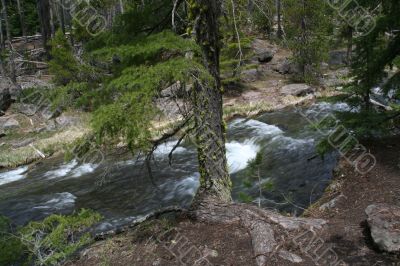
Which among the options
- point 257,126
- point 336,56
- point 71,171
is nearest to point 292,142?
point 257,126

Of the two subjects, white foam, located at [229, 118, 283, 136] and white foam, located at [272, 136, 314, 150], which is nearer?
white foam, located at [272, 136, 314, 150]

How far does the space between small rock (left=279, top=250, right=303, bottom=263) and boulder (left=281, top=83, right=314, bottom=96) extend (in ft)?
54.4

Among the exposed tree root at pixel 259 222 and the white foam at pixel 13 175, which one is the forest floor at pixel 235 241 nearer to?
the exposed tree root at pixel 259 222

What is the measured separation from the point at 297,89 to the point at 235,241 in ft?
55.8

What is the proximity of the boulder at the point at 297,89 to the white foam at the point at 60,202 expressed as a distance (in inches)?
513

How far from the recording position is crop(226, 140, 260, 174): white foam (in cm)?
1215

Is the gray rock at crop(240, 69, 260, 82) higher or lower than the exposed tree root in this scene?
lower

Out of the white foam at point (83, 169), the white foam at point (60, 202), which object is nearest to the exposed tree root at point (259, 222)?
the white foam at point (60, 202)

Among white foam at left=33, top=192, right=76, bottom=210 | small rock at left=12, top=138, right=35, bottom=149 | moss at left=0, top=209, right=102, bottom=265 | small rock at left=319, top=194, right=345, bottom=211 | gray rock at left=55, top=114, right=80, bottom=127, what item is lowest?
small rock at left=12, top=138, right=35, bottom=149

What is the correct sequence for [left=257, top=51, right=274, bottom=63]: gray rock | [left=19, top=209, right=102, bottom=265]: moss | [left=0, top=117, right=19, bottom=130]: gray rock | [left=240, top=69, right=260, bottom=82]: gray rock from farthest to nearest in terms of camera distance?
1. [left=257, top=51, right=274, bottom=63]: gray rock
2. [left=240, top=69, right=260, bottom=82]: gray rock
3. [left=0, top=117, right=19, bottom=130]: gray rock
4. [left=19, top=209, right=102, bottom=265]: moss

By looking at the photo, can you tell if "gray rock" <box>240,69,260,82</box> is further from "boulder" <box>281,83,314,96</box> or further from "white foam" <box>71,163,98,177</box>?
"white foam" <box>71,163,98,177</box>

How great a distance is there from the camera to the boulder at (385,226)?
189 inches

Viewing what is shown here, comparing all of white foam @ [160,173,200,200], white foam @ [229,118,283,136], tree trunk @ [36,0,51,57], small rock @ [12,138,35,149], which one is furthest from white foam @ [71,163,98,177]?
tree trunk @ [36,0,51,57]

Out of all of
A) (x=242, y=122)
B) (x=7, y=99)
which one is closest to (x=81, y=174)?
(x=242, y=122)
